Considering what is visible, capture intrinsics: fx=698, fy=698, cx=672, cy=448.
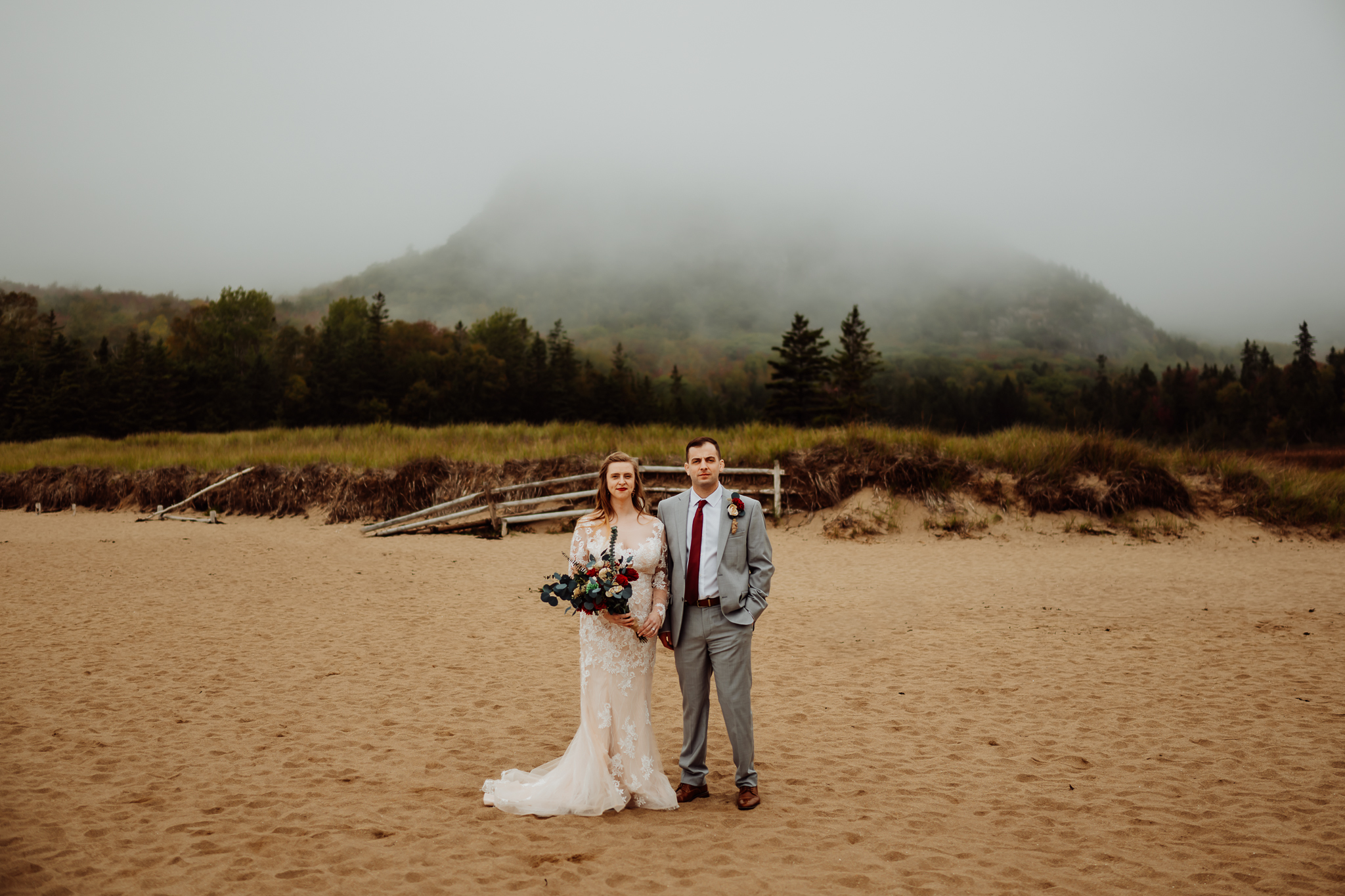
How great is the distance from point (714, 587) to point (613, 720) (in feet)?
3.25

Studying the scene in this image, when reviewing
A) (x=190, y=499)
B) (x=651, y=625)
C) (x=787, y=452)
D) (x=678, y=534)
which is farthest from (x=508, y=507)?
(x=651, y=625)

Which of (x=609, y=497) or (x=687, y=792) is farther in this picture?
(x=687, y=792)

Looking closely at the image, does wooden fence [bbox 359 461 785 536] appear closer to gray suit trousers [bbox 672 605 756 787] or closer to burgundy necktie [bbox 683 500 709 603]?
gray suit trousers [bbox 672 605 756 787]

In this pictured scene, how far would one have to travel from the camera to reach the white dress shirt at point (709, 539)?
391 cm

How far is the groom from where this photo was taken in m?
3.89

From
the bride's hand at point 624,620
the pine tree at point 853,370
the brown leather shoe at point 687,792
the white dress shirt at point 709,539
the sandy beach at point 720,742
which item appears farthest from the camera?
the pine tree at point 853,370

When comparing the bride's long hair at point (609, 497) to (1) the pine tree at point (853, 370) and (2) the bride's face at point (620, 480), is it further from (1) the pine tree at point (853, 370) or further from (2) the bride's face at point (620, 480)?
(1) the pine tree at point (853, 370)

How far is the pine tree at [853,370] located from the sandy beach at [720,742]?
4612 cm

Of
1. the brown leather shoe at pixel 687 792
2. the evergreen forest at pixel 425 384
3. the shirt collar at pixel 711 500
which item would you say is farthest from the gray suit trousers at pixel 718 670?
the evergreen forest at pixel 425 384

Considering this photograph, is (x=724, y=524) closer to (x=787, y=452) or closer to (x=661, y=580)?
(x=661, y=580)

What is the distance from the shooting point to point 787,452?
2002cm

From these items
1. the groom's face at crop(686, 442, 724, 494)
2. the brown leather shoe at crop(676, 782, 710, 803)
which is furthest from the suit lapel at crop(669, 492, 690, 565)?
the brown leather shoe at crop(676, 782, 710, 803)

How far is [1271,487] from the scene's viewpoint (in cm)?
1769

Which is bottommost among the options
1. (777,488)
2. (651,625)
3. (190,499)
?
(190,499)
